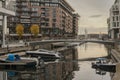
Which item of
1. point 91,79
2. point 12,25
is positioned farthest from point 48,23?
point 91,79

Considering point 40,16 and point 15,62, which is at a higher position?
point 40,16

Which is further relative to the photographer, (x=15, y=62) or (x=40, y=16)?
(x=40, y=16)

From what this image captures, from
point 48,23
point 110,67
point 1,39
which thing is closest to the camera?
point 110,67

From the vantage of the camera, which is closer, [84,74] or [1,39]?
[84,74]

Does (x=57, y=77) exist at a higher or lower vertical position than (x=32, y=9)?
lower

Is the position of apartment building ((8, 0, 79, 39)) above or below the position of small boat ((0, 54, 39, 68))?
above

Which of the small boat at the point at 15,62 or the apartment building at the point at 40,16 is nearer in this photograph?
the small boat at the point at 15,62

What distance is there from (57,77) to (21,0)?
134 meters

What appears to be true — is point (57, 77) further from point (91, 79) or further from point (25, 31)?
point (25, 31)

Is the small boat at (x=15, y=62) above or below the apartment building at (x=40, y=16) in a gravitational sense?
below

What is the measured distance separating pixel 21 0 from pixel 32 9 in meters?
7.60

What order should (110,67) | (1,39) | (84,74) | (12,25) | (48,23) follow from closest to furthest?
(84,74), (110,67), (1,39), (12,25), (48,23)

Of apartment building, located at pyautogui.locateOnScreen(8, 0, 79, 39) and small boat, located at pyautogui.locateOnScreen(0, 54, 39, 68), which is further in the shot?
apartment building, located at pyautogui.locateOnScreen(8, 0, 79, 39)

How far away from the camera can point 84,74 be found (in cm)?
5266
